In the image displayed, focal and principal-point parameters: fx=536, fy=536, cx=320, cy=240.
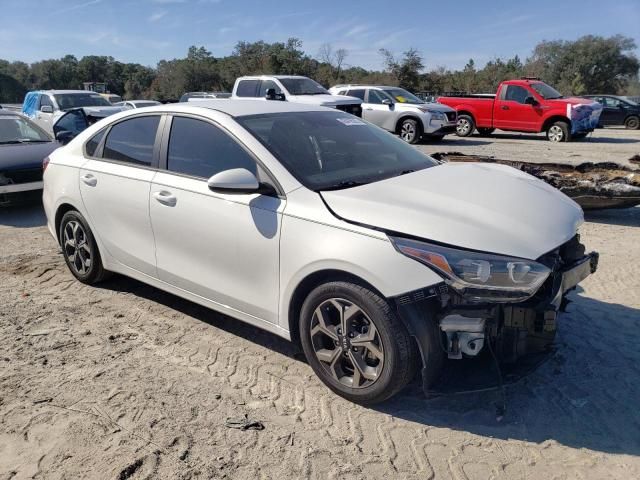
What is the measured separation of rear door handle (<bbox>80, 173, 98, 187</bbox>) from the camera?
4500 mm

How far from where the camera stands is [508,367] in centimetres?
315

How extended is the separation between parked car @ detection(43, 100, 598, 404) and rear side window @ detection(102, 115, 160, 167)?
0.04 feet

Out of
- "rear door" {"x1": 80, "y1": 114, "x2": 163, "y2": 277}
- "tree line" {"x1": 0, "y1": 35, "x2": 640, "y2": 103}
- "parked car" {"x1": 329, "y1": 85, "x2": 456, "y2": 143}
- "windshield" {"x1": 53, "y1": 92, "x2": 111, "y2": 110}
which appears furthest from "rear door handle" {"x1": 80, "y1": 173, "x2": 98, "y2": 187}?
"tree line" {"x1": 0, "y1": 35, "x2": 640, "y2": 103}

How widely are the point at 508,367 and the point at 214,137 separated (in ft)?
7.98

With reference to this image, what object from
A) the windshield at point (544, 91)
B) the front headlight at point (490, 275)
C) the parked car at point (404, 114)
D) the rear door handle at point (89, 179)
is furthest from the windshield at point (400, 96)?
the front headlight at point (490, 275)

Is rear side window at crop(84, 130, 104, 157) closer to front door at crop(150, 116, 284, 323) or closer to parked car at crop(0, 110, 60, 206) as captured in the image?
front door at crop(150, 116, 284, 323)

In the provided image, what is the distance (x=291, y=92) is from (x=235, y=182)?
41.0 feet

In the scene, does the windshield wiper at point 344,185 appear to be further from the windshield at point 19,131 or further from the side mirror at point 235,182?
the windshield at point 19,131

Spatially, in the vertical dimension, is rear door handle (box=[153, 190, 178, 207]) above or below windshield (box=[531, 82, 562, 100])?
below

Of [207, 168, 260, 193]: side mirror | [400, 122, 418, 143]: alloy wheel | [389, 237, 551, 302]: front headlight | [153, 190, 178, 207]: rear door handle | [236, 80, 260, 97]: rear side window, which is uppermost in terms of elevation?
[236, 80, 260, 97]: rear side window

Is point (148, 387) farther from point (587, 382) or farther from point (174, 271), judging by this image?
point (587, 382)

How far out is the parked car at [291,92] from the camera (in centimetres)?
1472

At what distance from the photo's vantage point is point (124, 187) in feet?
13.8

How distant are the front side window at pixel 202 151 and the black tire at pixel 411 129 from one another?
45.4 ft
